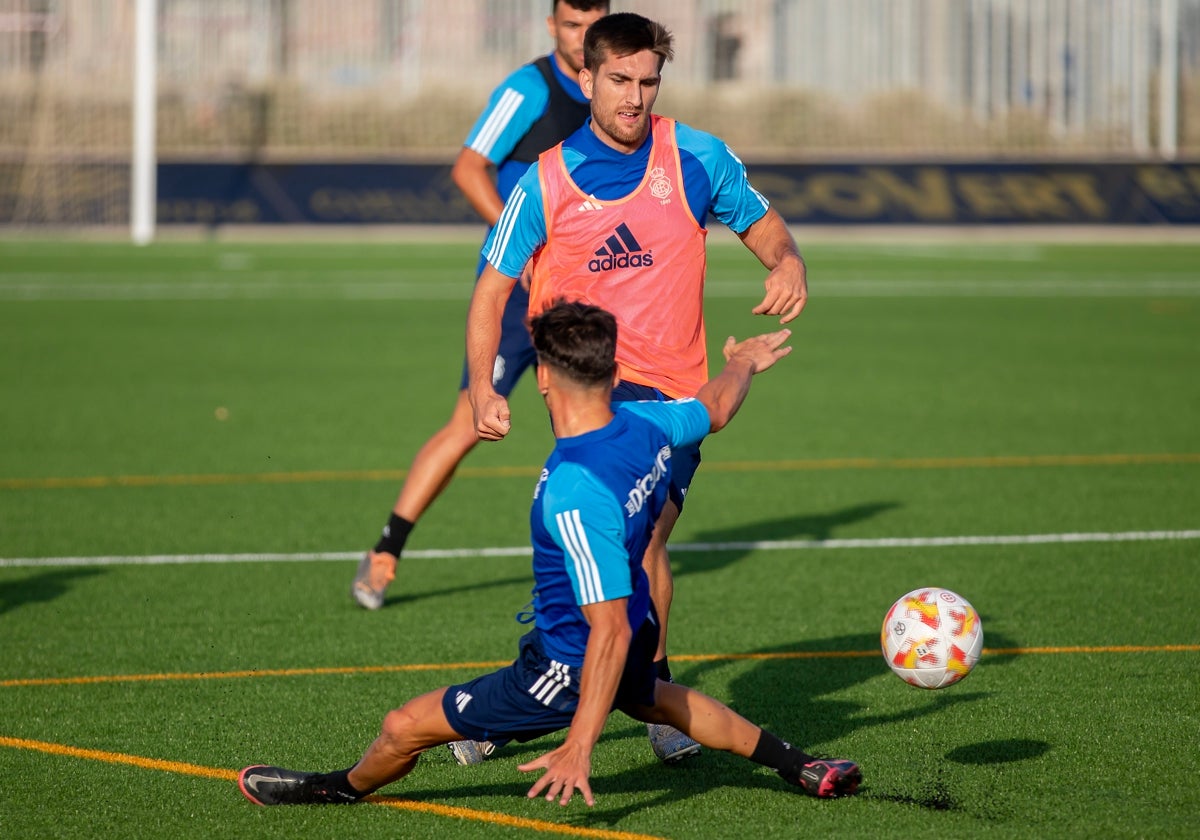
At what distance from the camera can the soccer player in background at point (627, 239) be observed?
4.87 m

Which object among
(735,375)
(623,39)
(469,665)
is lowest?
(469,665)

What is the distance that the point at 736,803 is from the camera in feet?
14.7

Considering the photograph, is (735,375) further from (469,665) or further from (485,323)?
(469,665)

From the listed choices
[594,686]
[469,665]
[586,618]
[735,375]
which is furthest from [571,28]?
[594,686]

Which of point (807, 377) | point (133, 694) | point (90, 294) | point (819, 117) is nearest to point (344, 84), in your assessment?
point (819, 117)

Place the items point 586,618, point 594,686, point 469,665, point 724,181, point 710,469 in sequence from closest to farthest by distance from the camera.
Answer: point 594,686
point 586,618
point 724,181
point 469,665
point 710,469

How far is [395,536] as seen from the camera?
6906 millimetres

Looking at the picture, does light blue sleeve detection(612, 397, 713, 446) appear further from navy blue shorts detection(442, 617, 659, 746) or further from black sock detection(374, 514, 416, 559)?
black sock detection(374, 514, 416, 559)

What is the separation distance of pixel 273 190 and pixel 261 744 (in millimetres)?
24128

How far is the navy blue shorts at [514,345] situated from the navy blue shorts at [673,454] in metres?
2.13

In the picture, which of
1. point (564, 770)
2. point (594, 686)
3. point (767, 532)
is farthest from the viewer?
point (767, 532)

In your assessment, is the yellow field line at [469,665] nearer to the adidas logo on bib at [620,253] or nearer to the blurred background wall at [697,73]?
the adidas logo on bib at [620,253]

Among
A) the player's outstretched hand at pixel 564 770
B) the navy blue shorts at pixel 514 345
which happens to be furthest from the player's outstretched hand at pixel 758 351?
the navy blue shorts at pixel 514 345

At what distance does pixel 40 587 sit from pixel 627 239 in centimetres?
362
